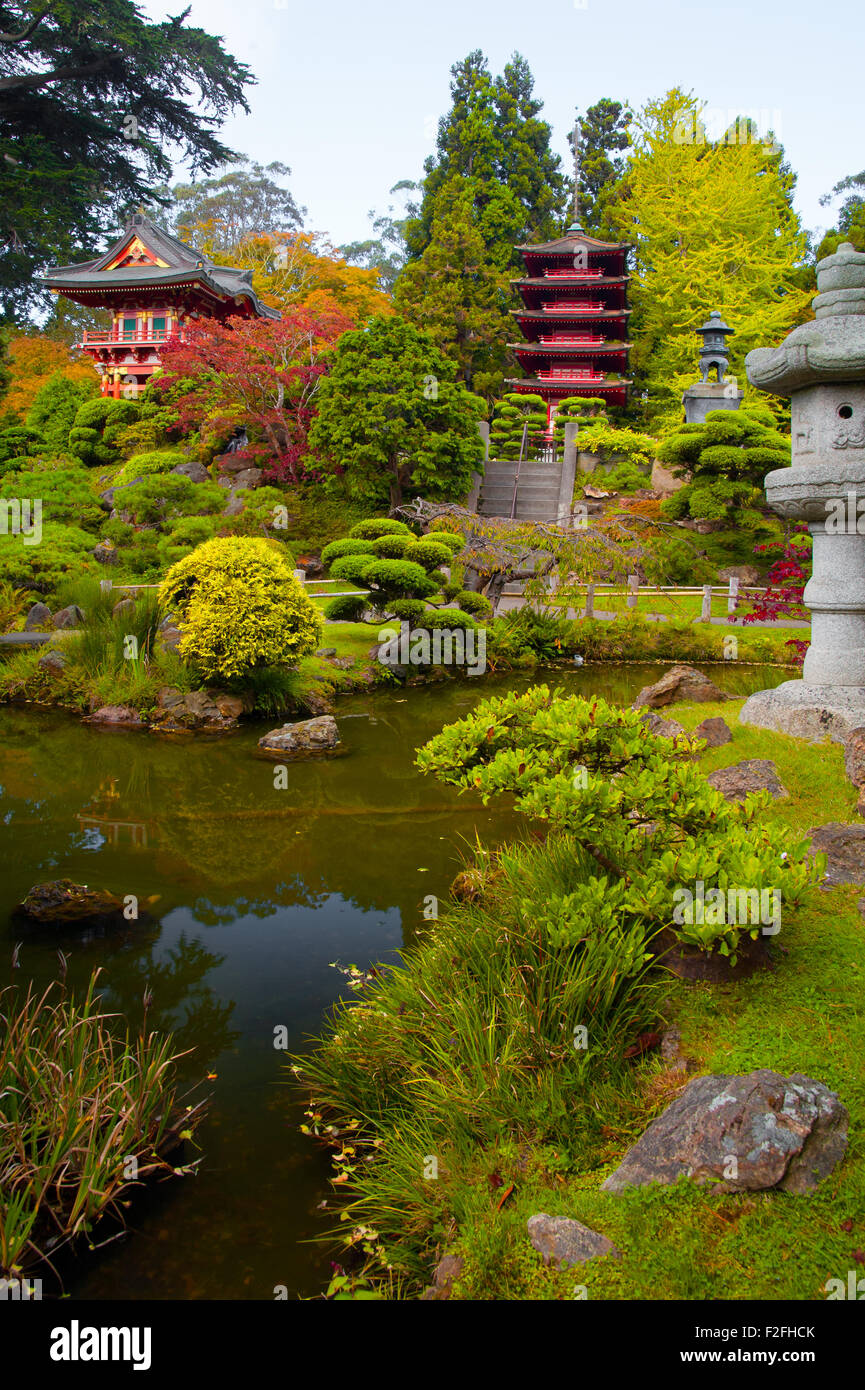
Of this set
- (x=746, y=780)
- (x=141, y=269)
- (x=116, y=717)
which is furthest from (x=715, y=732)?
(x=141, y=269)

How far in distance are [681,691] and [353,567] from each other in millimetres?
5141

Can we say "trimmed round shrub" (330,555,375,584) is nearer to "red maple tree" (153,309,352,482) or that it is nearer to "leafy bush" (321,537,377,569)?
"leafy bush" (321,537,377,569)

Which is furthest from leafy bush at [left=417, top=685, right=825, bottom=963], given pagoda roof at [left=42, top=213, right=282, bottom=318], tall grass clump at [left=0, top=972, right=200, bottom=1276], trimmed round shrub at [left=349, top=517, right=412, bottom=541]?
pagoda roof at [left=42, top=213, right=282, bottom=318]

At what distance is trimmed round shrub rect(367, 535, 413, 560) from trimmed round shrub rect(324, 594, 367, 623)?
2.22 feet

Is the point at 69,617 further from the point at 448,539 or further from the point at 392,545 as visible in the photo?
the point at 448,539

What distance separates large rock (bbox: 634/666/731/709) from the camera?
7.77 metres

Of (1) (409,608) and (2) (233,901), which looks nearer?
(2) (233,901)

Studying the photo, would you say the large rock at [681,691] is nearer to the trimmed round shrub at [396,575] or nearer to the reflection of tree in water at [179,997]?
the trimmed round shrub at [396,575]

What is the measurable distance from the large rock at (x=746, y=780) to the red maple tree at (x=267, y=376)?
14438mm

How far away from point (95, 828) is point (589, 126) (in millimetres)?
32074

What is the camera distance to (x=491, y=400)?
2634 cm

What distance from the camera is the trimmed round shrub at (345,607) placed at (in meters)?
11.9

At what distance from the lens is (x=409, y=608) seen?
11.4 meters
